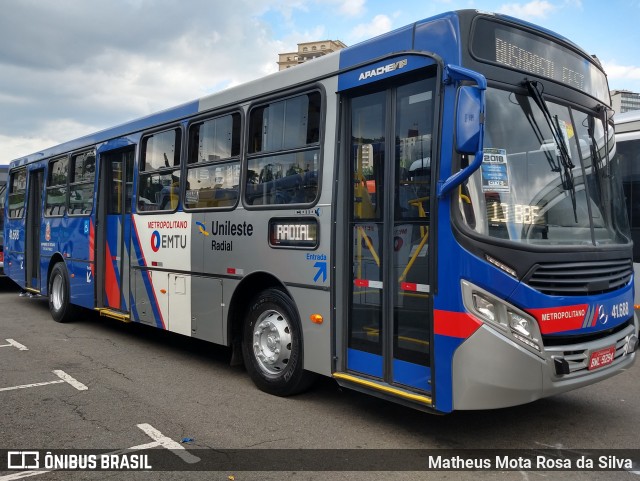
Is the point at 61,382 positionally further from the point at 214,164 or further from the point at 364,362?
the point at 364,362

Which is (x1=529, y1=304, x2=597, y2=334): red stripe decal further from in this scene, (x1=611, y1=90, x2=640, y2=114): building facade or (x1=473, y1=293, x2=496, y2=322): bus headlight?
(x1=611, y1=90, x2=640, y2=114): building facade

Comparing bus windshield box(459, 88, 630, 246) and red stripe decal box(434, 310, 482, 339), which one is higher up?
bus windshield box(459, 88, 630, 246)

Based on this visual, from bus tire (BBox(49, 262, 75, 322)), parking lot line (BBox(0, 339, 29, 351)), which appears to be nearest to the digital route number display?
parking lot line (BBox(0, 339, 29, 351))

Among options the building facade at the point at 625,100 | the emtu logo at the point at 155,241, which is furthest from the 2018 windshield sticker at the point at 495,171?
the emtu logo at the point at 155,241

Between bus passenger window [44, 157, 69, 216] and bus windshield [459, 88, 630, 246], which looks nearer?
bus windshield [459, 88, 630, 246]

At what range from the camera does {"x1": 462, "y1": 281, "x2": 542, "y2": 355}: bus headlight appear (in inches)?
149

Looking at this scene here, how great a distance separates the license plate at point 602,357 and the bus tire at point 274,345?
2.37 meters

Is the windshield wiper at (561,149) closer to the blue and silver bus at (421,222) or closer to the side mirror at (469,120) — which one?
Result: the blue and silver bus at (421,222)

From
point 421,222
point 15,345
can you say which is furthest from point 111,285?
point 421,222

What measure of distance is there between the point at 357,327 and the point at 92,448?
87.1 inches

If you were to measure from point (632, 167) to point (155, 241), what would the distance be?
644cm

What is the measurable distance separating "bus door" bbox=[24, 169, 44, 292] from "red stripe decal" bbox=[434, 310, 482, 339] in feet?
31.8

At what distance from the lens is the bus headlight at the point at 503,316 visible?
3.79m

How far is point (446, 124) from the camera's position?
3980mm
